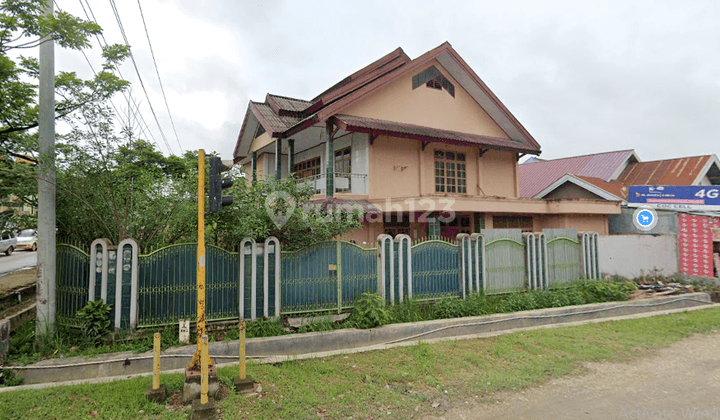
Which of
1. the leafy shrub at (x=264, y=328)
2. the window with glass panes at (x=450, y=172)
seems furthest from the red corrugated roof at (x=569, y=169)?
the leafy shrub at (x=264, y=328)

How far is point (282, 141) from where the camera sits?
15.5 meters

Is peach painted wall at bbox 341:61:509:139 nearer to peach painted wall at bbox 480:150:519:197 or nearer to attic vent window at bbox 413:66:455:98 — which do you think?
attic vent window at bbox 413:66:455:98

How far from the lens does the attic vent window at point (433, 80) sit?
46.4 feet

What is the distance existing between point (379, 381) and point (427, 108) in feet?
38.2

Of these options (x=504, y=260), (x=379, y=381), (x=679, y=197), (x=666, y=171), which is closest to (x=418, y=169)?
(x=504, y=260)

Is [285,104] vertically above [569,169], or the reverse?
[285,104]

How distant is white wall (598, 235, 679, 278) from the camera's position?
11.1 m

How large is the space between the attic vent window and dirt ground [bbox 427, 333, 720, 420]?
454 inches

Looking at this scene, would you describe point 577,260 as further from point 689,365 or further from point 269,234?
point 269,234

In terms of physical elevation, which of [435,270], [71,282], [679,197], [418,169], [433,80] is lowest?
[435,270]

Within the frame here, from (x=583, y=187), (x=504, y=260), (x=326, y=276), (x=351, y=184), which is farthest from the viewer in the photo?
(x=583, y=187)

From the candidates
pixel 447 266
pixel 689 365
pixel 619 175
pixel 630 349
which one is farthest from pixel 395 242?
pixel 619 175

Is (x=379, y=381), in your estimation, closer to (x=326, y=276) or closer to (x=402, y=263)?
(x=326, y=276)

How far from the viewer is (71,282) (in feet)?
19.8
